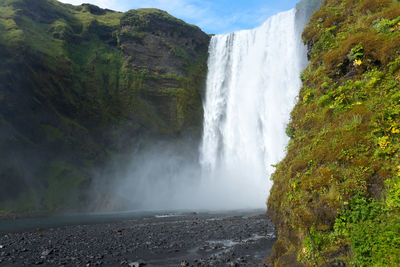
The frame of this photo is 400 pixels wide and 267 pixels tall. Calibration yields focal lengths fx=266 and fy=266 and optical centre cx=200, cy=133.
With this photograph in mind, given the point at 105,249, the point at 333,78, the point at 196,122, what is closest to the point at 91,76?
the point at 196,122

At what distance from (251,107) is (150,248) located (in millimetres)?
43606

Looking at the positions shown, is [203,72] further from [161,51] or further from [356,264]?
[356,264]

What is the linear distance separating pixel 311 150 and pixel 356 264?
3.57 meters

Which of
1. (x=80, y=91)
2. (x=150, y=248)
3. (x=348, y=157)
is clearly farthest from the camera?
(x=80, y=91)

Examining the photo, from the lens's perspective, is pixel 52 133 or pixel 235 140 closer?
pixel 52 133

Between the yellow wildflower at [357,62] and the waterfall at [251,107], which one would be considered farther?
the waterfall at [251,107]

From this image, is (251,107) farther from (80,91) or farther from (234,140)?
(80,91)

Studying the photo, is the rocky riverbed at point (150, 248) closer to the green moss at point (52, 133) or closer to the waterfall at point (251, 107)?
the waterfall at point (251, 107)

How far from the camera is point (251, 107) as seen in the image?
54156 mm

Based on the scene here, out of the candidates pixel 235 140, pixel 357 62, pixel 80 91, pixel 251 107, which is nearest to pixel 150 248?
pixel 357 62

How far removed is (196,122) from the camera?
214 feet

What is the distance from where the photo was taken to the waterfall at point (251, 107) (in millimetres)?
48031

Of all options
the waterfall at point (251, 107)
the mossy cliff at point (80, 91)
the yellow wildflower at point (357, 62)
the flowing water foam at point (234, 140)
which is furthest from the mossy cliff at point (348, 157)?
the mossy cliff at point (80, 91)

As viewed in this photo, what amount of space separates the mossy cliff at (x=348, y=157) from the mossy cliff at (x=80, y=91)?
44583 millimetres
